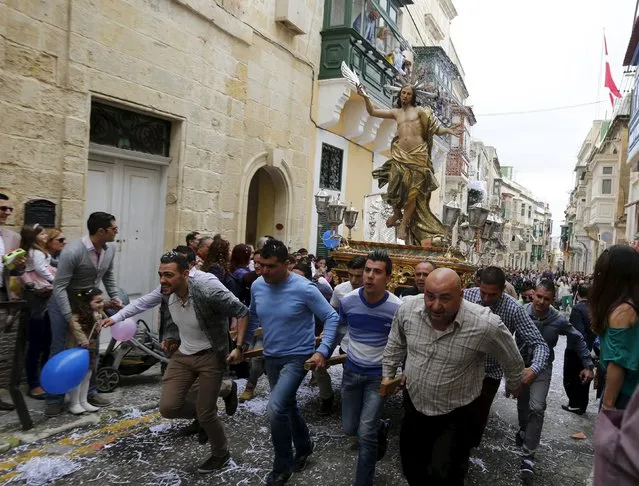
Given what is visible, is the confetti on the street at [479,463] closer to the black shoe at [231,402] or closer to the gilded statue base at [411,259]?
the black shoe at [231,402]

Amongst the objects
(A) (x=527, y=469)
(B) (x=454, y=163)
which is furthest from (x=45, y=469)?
(B) (x=454, y=163)

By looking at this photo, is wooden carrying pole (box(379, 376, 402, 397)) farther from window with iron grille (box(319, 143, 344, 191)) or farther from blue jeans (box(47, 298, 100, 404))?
window with iron grille (box(319, 143, 344, 191))

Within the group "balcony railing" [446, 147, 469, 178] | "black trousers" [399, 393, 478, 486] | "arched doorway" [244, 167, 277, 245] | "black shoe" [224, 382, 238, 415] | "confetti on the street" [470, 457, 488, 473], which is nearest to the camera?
"black trousers" [399, 393, 478, 486]

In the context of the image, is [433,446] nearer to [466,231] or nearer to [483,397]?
[483,397]

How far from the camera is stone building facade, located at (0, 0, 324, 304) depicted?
19.9 ft

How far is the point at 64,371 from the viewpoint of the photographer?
424 cm

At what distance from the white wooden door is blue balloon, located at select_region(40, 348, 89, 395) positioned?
2956mm

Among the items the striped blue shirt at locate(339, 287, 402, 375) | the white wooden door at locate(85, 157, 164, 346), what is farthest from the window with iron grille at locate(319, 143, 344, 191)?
the striped blue shirt at locate(339, 287, 402, 375)

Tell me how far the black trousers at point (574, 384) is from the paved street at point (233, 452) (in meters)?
0.68

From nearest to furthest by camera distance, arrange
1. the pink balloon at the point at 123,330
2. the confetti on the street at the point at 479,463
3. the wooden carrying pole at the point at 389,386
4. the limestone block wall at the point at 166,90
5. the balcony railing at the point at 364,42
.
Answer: the wooden carrying pole at the point at 389,386
the confetti on the street at the point at 479,463
the pink balloon at the point at 123,330
the limestone block wall at the point at 166,90
the balcony railing at the point at 364,42

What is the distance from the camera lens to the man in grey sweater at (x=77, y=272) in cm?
456

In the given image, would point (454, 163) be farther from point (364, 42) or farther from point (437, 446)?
point (437, 446)

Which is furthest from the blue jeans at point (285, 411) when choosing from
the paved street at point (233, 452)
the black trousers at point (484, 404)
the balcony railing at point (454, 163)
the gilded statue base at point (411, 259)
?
the balcony railing at point (454, 163)

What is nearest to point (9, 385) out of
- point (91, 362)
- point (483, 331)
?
point (91, 362)
